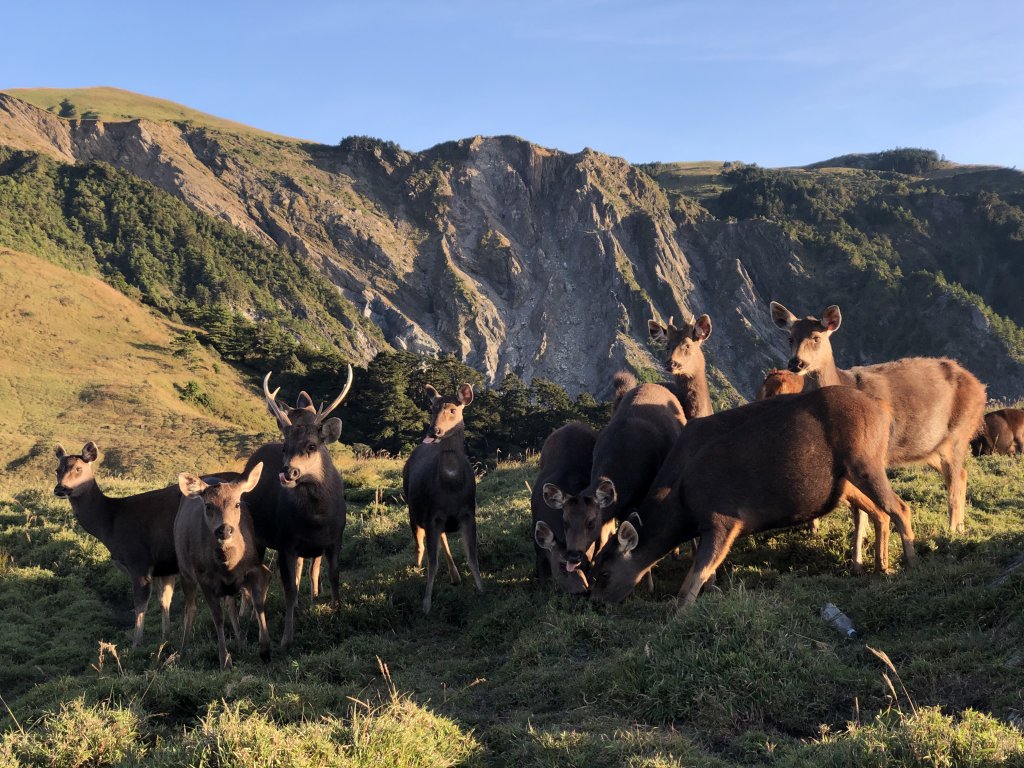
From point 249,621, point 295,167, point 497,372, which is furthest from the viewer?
point 295,167

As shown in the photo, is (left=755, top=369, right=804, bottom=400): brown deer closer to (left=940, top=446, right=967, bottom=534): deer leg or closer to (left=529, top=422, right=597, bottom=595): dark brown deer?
(left=940, top=446, right=967, bottom=534): deer leg

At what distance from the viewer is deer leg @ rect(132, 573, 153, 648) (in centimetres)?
1016

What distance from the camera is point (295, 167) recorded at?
14512 cm

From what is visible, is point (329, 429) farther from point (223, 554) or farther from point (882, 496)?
point (882, 496)

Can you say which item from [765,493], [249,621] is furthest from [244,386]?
[765,493]

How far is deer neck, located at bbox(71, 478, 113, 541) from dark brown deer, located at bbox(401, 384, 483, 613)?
14.8 ft

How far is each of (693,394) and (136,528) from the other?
841 cm

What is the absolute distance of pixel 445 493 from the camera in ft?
34.8

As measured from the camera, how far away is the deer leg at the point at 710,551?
7.86m

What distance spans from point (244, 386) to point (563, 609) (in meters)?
59.8

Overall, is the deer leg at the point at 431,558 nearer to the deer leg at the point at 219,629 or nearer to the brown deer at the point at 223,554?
the brown deer at the point at 223,554

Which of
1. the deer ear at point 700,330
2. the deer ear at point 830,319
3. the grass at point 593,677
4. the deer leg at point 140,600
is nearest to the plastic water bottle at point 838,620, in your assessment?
the grass at point 593,677

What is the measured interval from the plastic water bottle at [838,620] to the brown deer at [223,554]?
5.93 meters

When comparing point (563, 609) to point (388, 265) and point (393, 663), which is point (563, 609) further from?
point (388, 265)
